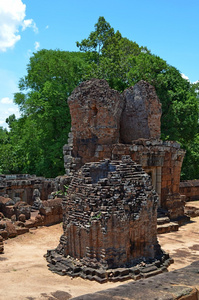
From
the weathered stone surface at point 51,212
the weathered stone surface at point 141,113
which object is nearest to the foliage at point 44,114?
the weathered stone surface at point 141,113

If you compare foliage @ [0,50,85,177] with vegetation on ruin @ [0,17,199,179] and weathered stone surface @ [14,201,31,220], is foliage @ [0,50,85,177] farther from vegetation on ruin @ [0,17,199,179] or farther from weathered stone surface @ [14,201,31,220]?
weathered stone surface @ [14,201,31,220]

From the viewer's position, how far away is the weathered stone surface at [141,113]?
17469 millimetres

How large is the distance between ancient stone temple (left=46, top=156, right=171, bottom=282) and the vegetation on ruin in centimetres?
1391

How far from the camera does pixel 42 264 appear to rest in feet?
32.4

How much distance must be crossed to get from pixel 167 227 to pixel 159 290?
36.2ft

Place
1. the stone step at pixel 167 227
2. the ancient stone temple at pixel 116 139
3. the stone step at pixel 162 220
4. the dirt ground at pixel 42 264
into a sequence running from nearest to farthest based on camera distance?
the dirt ground at pixel 42 264
the stone step at pixel 167 227
the stone step at pixel 162 220
the ancient stone temple at pixel 116 139

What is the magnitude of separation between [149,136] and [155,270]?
9.32 meters

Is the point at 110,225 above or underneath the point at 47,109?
underneath

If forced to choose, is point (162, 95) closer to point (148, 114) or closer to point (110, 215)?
point (148, 114)

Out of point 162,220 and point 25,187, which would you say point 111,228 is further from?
point 25,187

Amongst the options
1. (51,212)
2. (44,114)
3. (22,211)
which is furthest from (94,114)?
(44,114)

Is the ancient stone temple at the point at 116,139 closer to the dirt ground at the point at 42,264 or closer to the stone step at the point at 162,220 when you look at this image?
the stone step at the point at 162,220

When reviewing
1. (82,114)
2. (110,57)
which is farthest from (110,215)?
(110,57)

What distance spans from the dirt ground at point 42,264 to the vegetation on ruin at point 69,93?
10785 millimetres
